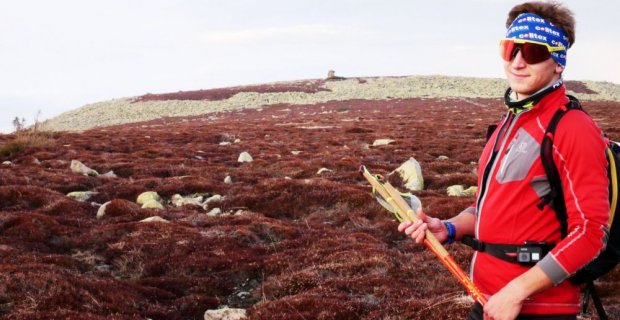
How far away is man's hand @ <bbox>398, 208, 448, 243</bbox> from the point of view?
3553 mm

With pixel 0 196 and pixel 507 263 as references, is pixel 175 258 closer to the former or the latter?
pixel 0 196

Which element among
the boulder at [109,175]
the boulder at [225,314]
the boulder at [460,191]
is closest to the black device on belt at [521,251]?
the boulder at [225,314]

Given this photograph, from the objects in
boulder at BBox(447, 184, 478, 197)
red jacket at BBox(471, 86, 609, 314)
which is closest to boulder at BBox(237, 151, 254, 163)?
boulder at BBox(447, 184, 478, 197)

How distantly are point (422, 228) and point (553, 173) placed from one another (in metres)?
0.96

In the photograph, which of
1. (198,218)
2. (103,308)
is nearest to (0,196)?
(198,218)

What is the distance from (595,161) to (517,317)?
3.41 ft

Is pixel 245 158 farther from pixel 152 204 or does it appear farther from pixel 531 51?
pixel 531 51

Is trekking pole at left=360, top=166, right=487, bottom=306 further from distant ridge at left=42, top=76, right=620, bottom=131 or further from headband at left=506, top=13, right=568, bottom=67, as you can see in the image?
distant ridge at left=42, top=76, right=620, bottom=131

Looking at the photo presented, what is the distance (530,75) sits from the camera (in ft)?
10.3

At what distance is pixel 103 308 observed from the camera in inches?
301

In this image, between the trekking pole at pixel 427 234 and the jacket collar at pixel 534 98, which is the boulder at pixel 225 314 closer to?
the trekking pole at pixel 427 234

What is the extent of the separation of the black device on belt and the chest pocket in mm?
377

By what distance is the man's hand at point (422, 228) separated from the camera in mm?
3553

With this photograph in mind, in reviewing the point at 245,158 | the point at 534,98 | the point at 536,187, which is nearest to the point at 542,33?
the point at 534,98
